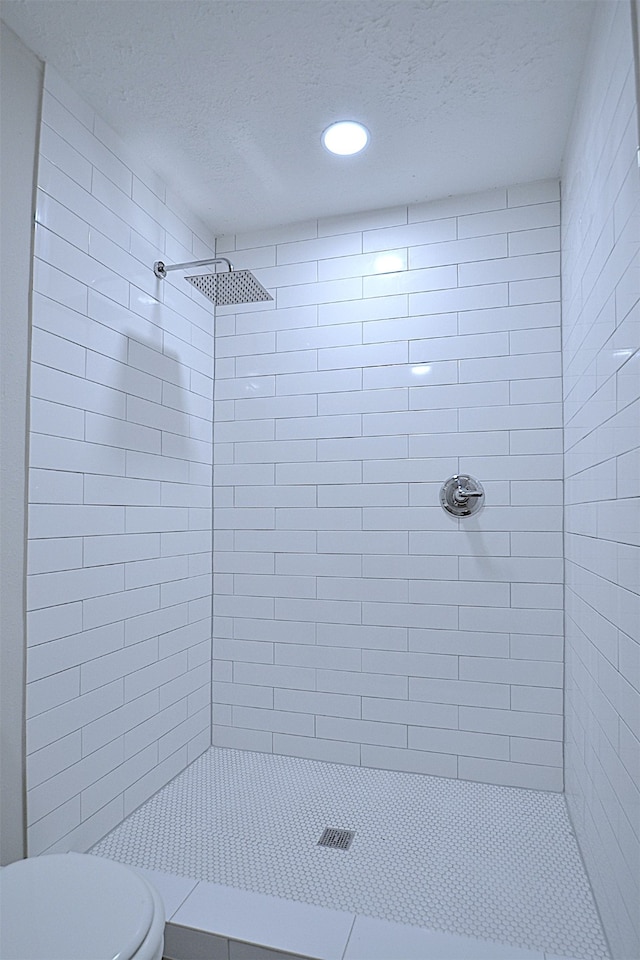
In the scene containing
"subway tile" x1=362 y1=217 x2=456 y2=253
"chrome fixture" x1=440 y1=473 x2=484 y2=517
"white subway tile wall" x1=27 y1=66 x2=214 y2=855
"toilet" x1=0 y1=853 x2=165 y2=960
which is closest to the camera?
"toilet" x1=0 y1=853 x2=165 y2=960

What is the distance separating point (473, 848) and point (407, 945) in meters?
0.50

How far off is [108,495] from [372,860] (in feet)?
4.72

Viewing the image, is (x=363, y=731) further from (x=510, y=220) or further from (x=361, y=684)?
(x=510, y=220)

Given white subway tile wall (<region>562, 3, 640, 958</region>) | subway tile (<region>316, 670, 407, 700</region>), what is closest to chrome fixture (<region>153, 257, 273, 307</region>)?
white subway tile wall (<region>562, 3, 640, 958</region>)

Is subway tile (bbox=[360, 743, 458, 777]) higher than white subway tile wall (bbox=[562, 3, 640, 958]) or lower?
lower

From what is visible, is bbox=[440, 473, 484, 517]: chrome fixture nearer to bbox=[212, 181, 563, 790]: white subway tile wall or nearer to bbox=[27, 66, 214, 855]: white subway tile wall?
bbox=[212, 181, 563, 790]: white subway tile wall

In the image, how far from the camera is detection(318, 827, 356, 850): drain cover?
1.92 meters

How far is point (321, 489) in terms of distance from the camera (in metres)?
2.60

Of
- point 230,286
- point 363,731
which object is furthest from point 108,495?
point 363,731

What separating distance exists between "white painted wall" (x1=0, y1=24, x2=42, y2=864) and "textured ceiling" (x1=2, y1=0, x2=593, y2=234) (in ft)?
0.81

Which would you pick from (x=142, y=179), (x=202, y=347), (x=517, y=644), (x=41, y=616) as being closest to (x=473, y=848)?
(x=517, y=644)

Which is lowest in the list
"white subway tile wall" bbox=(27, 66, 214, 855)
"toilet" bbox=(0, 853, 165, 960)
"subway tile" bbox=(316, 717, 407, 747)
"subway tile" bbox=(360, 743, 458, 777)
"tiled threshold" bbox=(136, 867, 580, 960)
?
"tiled threshold" bbox=(136, 867, 580, 960)

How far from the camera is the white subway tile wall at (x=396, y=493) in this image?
2352 millimetres

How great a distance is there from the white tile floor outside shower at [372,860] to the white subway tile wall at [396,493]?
0.75 feet
